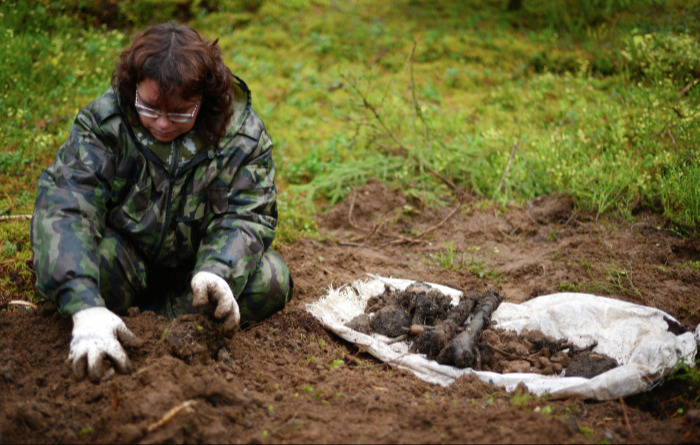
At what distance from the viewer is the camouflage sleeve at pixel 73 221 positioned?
6.48ft

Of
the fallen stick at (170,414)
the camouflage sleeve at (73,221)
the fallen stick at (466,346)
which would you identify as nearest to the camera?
the fallen stick at (170,414)

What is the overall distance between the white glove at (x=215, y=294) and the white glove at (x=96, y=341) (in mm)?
275

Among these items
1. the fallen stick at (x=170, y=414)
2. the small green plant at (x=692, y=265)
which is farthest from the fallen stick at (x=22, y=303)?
the small green plant at (x=692, y=265)

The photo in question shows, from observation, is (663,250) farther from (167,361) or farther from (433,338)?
(167,361)

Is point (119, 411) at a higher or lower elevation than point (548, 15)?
lower

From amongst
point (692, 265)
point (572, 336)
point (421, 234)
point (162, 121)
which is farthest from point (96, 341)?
point (692, 265)

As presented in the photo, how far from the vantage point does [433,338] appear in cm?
230

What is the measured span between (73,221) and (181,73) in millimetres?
745

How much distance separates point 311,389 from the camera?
1981 millimetres

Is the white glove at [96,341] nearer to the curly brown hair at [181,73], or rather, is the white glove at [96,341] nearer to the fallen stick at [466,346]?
the curly brown hair at [181,73]

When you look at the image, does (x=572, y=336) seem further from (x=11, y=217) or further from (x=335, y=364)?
(x=11, y=217)

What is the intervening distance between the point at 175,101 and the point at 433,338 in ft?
4.85

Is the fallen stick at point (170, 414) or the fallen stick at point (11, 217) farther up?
the fallen stick at point (170, 414)

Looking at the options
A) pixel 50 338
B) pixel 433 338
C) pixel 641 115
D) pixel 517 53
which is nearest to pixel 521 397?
pixel 433 338
